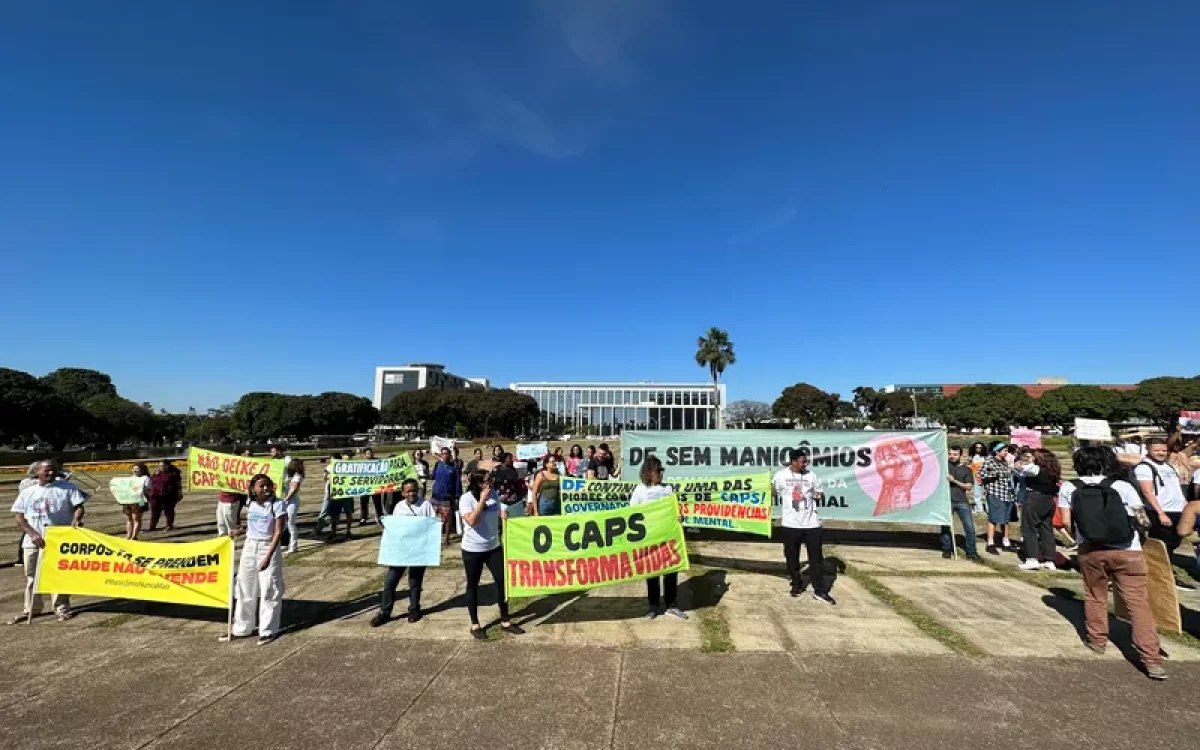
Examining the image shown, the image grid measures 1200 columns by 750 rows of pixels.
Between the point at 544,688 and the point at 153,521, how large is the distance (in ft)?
40.0

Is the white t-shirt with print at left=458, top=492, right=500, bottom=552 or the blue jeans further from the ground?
the white t-shirt with print at left=458, top=492, right=500, bottom=552

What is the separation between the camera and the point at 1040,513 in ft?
27.0

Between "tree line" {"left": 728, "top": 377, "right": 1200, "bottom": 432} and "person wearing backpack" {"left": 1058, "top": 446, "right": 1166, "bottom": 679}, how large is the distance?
65755 millimetres

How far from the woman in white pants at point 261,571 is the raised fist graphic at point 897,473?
30.3ft

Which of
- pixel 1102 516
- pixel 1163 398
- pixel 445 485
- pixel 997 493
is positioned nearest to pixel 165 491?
pixel 445 485

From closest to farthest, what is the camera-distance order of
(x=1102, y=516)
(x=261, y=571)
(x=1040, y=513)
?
(x=1102, y=516) → (x=261, y=571) → (x=1040, y=513)

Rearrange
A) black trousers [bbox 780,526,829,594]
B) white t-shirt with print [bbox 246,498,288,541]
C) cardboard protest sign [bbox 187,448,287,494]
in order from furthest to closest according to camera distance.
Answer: cardboard protest sign [bbox 187,448,287,494] → black trousers [bbox 780,526,829,594] → white t-shirt with print [bbox 246,498,288,541]

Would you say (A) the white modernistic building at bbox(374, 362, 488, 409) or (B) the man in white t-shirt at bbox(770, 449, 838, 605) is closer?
(B) the man in white t-shirt at bbox(770, 449, 838, 605)

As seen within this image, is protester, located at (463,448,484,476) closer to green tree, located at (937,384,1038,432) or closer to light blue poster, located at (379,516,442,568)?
light blue poster, located at (379,516,442,568)

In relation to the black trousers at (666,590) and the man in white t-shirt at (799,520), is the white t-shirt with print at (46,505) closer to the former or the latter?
the black trousers at (666,590)

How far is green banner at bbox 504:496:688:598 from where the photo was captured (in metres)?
5.83

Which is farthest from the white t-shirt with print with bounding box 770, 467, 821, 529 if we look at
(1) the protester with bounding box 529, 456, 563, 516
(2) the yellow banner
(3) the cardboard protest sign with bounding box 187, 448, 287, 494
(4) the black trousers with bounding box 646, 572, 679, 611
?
(3) the cardboard protest sign with bounding box 187, 448, 287, 494

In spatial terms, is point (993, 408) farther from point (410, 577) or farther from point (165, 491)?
point (165, 491)

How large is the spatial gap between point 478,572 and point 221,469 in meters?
8.73
